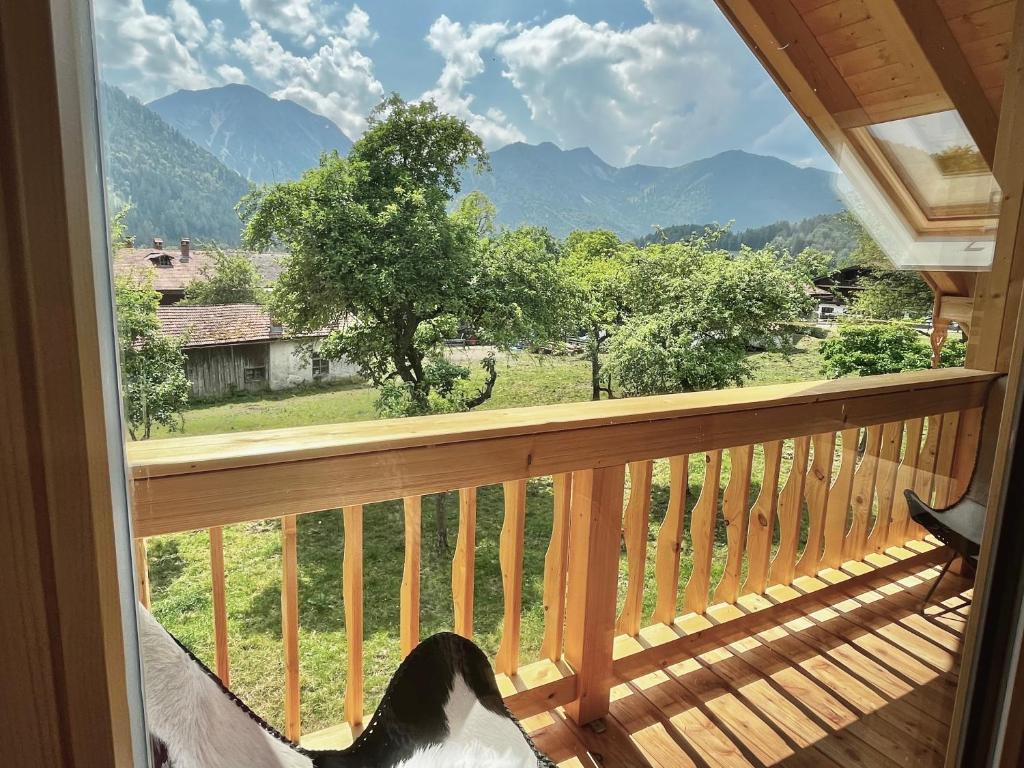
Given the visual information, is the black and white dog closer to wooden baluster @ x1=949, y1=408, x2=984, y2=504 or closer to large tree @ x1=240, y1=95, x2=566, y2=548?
large tree @ x1=240, y1=95, x2=566, y2=548

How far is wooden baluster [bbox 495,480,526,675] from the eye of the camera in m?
1.28

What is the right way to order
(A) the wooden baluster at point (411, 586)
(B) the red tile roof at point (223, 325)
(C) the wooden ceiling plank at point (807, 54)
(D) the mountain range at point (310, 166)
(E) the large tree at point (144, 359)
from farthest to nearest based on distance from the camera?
(C) the wooden ceiling plank at point (807, 54) → (A) the wooden baluster at point (411, 586) → (B) the red tile roof at point (223, 325) → (D) the mountain range at point (310, 166) → (E) the large tree at point (144, 359)

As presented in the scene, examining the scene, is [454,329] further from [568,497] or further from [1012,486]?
[1012,486]

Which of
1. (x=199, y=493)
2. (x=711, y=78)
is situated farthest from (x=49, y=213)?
(x=711, y=78)

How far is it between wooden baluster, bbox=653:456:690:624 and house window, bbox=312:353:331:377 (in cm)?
93

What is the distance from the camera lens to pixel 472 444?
1.16 metres

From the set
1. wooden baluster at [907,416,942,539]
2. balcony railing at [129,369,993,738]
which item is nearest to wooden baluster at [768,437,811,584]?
balcony railing at [129,369,993,738]

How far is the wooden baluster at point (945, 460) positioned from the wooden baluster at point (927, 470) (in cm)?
2

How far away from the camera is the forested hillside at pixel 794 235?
141 cm

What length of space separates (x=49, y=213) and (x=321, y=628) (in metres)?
0.87

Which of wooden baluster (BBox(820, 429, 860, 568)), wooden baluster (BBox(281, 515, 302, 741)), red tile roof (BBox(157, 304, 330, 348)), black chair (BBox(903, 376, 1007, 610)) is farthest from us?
wooden baluster (BBox(820, 429, 860, 568))

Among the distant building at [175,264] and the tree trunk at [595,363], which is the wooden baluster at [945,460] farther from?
the distant building at [175,264]

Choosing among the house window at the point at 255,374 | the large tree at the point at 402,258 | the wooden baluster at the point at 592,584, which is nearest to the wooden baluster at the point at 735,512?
the wooden baluster at the point at 592,584

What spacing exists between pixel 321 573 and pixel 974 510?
3.67 ft
